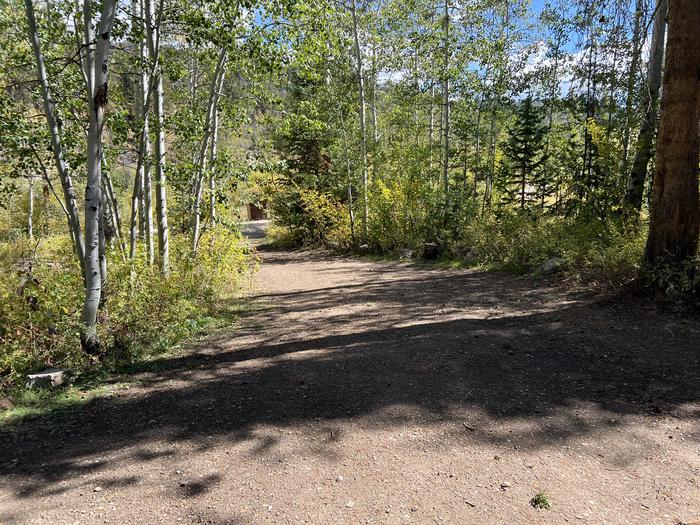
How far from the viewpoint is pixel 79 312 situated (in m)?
5.06

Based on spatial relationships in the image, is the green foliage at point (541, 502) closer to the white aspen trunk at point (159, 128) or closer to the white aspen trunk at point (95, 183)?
the white aspen trunk at point (95, 183)

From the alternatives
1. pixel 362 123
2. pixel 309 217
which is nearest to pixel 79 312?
pixel 362 123

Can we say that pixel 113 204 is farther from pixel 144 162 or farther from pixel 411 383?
pixel 411 383

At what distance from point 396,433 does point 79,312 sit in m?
4.07

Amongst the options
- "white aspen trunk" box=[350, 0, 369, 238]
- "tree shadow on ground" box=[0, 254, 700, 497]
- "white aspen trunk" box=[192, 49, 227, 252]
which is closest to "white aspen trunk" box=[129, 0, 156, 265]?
"white aspen trunk" box=[192, 49, 227, 252]

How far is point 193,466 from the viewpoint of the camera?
302cm

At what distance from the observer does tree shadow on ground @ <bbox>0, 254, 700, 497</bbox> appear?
3.40 m

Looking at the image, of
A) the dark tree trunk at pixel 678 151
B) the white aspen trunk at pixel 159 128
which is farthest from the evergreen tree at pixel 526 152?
the white aspen trunk at pixel 159 128

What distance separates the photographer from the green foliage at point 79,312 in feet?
16.1

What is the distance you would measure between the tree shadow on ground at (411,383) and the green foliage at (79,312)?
635mm

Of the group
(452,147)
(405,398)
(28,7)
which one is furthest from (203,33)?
(452,147)

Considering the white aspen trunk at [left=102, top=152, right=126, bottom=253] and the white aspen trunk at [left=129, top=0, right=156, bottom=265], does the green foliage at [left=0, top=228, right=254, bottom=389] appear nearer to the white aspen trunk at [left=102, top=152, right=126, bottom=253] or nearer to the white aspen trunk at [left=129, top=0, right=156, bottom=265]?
the white aspen trunk at [left=129, top=0, right=156, bottom=265]

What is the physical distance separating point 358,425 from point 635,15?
8.21 meters

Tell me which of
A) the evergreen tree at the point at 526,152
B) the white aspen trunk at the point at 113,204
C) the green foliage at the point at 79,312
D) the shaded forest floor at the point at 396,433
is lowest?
the shaded forest floor at the point at 396,433
